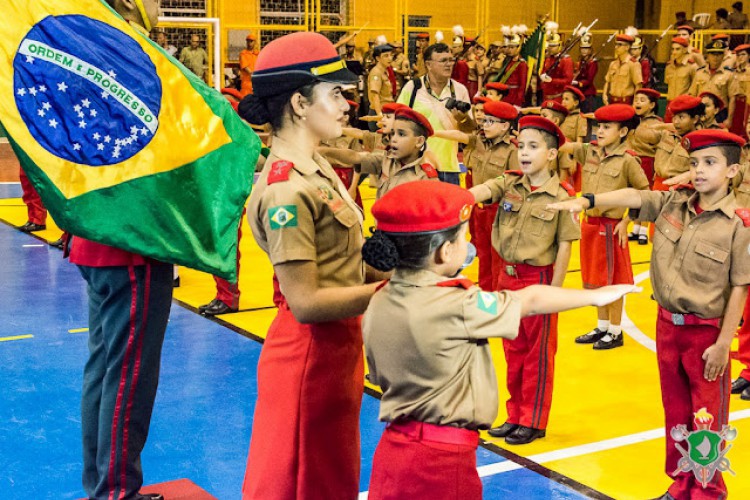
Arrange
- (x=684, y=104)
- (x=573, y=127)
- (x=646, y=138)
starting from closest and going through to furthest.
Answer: (x=684, y=104)
(x=646, y=138)
(x=573, y=127)

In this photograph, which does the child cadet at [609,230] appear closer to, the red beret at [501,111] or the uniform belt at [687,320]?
the red beret at [501,111]

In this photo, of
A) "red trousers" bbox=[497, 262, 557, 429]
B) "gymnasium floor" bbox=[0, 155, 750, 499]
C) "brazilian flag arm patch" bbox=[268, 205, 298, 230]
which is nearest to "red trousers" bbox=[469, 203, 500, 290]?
"gymnasium floor" bbox=[0, 155, 750, 499]

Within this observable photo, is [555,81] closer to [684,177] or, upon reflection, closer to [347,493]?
[684,177]

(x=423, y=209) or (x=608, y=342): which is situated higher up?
(x=423, y=209)

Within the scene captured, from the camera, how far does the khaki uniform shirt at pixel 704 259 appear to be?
4566 mm

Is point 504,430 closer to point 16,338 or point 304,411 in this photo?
point 304,411

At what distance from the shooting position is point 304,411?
3135 mm

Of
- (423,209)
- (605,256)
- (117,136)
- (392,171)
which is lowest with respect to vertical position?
(605,256)

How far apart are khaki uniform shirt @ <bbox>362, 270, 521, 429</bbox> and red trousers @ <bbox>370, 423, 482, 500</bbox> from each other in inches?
2.4

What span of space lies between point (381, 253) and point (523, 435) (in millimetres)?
2959

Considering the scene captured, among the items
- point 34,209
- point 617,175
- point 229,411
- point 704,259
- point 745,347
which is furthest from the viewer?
point 34,209

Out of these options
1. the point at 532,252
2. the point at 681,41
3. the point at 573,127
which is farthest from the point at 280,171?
the point at 681,41

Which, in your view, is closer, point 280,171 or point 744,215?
point 280,171

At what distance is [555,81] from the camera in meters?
19.8
